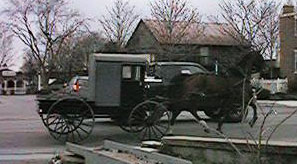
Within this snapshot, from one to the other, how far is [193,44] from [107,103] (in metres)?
44.9

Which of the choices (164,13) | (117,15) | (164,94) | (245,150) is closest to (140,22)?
(117,15)

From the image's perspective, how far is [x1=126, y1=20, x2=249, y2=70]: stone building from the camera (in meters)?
47.6

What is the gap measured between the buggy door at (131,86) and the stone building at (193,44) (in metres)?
22.7

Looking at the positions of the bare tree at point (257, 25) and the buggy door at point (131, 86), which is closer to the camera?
the buggy door at point (131, 86)

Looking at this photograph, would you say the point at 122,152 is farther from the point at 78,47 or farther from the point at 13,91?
the point at 13,91

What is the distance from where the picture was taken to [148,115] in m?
15.2

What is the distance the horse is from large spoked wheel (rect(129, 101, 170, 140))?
1220 mm

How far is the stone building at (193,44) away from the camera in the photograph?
4764 centimetres

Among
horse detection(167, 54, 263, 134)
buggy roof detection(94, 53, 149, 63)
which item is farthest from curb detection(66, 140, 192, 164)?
horse detection(167, 54, 263, 134)

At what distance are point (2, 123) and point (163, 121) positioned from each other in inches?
303

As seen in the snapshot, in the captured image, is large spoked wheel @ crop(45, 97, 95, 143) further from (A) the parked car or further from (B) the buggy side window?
(A) the parked car

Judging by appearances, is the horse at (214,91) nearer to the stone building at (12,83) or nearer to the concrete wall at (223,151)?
the concrete wall at (223,151)

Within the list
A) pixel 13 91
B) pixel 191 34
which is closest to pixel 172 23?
pixel 191 34

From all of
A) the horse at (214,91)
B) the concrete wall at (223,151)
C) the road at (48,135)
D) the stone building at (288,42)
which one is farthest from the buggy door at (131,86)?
the stone building at (288,42)
